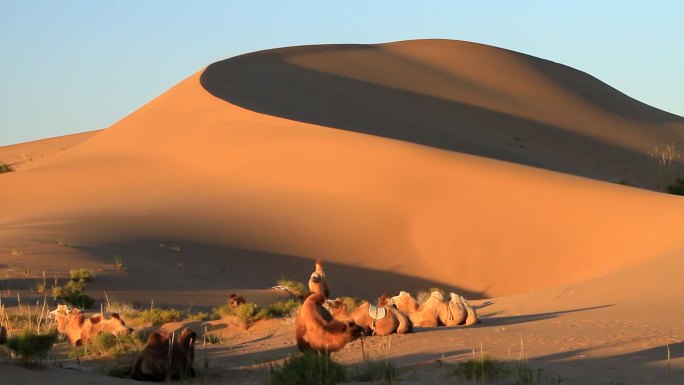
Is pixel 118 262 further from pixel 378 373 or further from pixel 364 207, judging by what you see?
pixel 378 373

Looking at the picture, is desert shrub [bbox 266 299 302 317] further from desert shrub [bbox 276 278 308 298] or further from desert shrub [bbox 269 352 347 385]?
desert shrub [bbox 269 352 347 385]

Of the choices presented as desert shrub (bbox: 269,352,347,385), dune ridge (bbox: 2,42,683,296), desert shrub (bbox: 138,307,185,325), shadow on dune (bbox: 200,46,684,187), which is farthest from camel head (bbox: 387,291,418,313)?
shadow on dune (bbox: 200,46,684,187)

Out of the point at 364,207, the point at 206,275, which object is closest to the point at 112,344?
the point at 206,275

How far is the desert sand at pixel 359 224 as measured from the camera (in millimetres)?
14945

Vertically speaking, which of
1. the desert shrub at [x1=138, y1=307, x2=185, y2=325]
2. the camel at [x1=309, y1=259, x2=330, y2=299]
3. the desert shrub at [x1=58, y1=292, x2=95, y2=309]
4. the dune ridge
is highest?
the dune ridge

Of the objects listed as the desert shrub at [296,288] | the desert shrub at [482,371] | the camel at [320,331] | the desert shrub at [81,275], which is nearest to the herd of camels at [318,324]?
the camel at [320,331]

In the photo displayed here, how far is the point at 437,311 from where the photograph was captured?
645 inches

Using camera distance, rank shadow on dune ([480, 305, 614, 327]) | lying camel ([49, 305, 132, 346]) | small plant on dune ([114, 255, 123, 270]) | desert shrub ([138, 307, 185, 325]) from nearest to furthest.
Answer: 1. lying camel ([49, 305, 132, 346])
2. shadow on dune ([480, 305, 614, 327])
3. desert shrub ([138, 307, 185, 325])
4. small plant on dune ([114, 255, 123, 270])

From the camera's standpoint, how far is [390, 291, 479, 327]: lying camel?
1633cm

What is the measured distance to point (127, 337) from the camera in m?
14.7

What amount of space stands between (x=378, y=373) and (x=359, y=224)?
2236 centimetres

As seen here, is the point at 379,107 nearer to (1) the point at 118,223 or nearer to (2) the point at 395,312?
(1) the point at 118,223

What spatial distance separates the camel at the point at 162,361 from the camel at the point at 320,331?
1.33 metres

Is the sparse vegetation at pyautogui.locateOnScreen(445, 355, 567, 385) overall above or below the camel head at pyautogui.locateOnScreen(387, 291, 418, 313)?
below
